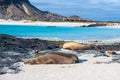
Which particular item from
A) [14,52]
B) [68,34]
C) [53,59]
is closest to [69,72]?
[53,59]

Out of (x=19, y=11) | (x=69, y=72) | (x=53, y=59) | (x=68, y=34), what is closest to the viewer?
(x=69, y=72)

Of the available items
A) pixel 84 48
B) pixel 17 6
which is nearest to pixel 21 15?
pixel 17 6

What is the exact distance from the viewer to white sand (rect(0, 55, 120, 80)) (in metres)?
12.3

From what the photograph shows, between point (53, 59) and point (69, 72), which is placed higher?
point (53, 59)

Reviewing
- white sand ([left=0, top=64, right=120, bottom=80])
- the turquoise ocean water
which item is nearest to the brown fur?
white sand ([left=0, top=64, right=120, bottom=80])

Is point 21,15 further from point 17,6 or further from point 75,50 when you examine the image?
point 75,50

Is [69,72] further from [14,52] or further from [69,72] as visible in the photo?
[14,52]

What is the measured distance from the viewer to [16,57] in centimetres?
1689

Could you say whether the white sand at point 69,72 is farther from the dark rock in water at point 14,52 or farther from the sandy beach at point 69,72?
the dark rock in water at point 14,52

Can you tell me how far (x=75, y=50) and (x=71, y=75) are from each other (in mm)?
7526

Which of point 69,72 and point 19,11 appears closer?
point 69,72

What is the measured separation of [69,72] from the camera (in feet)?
43.9

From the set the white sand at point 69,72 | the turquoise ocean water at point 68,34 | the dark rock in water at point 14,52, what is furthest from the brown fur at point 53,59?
the turquoise ocean water at point 68,34

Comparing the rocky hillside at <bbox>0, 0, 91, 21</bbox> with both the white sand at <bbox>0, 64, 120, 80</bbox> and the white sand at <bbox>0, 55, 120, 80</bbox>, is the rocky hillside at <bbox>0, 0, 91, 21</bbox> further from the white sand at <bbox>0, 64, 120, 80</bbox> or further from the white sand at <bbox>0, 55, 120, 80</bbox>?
the white sand at <bbox>0, 64, 120, 80</bbox>
